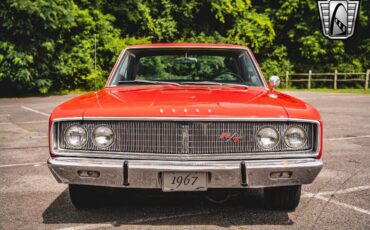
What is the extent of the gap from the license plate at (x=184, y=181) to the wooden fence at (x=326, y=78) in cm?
2786

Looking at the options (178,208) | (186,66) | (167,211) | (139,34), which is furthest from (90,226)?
(139,34)

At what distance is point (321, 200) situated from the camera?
14.1 ft

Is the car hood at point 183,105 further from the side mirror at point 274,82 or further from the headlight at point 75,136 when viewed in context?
the side mirror at point 274,82

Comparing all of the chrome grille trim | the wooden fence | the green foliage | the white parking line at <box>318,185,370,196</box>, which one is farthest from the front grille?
the wooden fence

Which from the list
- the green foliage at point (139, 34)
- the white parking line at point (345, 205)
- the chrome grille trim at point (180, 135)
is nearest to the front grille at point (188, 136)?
the chrome grille trim at point (180, 135)

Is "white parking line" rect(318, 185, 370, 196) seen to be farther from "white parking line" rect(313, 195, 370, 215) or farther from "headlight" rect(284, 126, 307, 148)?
"headlight" rect(284, 126, 307, 148)

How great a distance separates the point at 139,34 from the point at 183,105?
83.2ft

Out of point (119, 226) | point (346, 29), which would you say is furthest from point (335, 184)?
point (346, 29)

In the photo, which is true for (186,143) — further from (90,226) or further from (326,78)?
(326,78)

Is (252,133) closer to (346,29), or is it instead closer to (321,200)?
(321,200)

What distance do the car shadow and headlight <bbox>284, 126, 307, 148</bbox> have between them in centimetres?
66

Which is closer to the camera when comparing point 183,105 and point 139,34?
point 183,105

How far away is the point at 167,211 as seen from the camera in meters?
3.89

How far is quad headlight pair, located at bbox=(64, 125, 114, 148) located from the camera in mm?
3434
